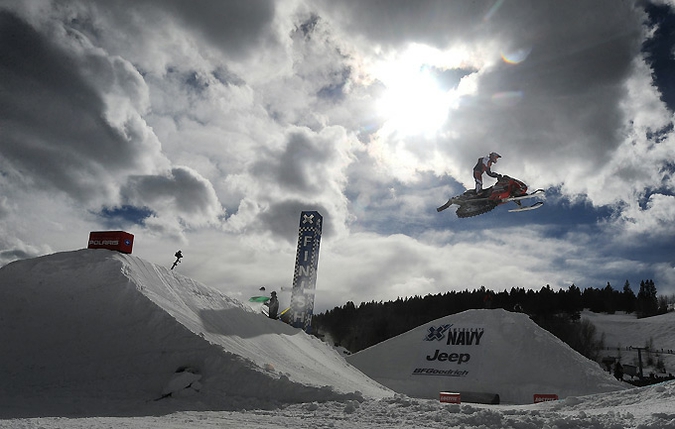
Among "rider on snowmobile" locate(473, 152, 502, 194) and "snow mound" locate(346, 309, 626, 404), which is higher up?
"rider on snowmobile" locate(473, 152, 502, 194)

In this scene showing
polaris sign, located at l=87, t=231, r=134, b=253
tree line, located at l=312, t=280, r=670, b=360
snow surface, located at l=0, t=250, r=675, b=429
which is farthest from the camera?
tree line, located at l=312, t=280, r=670, b=360

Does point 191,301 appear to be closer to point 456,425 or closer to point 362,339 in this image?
point 456,425

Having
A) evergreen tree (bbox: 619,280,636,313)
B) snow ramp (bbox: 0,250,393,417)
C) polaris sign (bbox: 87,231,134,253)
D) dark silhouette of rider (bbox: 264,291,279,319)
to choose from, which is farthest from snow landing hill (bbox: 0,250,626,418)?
evergreen tree (bbox: 619,280,636,313)

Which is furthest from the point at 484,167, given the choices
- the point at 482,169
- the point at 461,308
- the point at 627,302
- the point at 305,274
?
the point at 627,302

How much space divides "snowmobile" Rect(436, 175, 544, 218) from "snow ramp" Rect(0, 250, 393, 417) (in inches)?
455

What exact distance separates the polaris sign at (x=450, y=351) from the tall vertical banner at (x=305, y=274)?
48.5 feet

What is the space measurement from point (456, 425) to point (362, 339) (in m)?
80.2

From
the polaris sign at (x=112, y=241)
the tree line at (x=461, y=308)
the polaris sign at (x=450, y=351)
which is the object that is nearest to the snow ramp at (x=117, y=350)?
the polaris sign at (x=112, y=241)

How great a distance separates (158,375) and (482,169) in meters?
16.8

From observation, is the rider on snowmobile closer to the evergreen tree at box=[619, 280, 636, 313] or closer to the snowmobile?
the snowmobile

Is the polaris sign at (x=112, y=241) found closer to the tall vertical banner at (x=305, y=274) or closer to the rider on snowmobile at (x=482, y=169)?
the tall vertical banner at (x=305, y=274)

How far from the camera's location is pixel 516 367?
111ft

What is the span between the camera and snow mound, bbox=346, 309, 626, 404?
31.8 metres

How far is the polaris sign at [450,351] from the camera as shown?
3519cm
